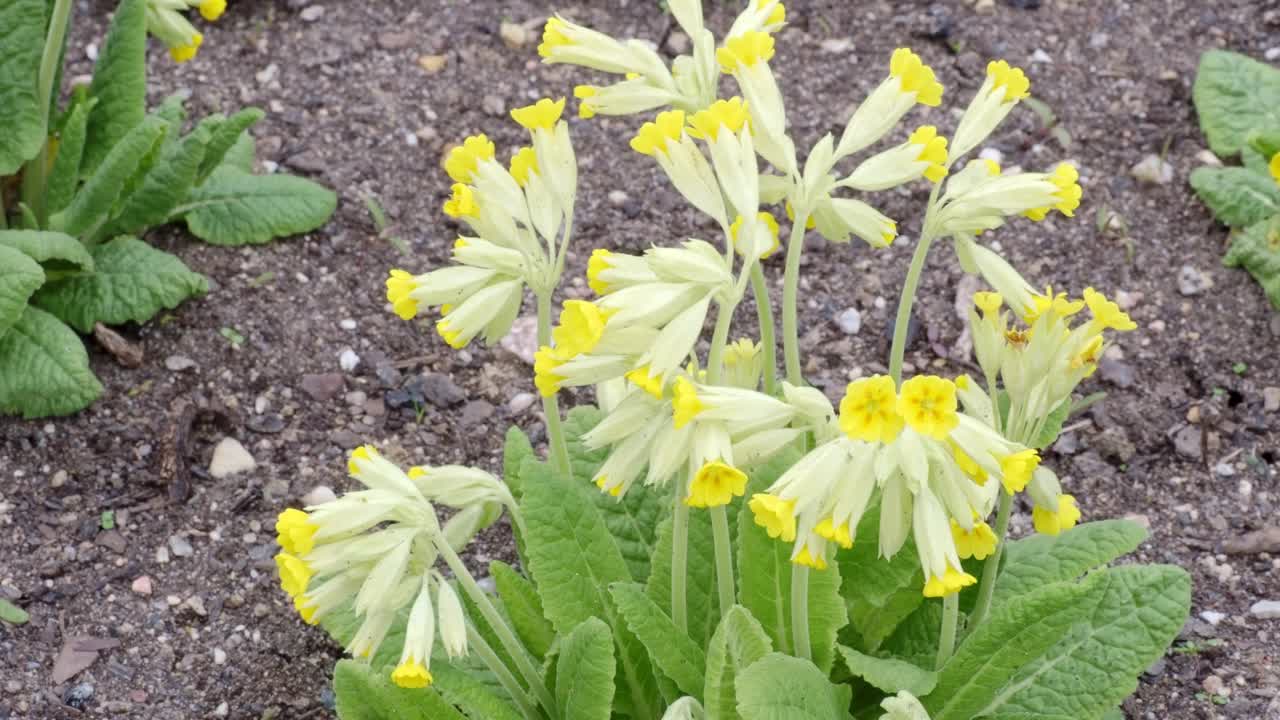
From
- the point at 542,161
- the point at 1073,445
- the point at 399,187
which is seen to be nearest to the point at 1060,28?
the point at 1073,445

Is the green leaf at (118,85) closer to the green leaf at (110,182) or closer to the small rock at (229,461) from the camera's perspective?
the green leaf at (110,182)

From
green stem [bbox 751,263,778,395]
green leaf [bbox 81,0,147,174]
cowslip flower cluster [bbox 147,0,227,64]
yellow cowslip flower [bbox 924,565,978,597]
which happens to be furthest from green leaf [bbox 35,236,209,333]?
yellow cowslip flower [bbox 924,565,978,597]

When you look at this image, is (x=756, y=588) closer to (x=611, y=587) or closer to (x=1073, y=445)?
(x=611, y=587)

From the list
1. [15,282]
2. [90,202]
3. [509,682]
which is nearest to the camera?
[509,682]

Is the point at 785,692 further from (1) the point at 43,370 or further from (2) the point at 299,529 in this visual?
(1) the point at 43,370

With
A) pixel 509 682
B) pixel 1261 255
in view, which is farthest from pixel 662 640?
pixel 1261 255

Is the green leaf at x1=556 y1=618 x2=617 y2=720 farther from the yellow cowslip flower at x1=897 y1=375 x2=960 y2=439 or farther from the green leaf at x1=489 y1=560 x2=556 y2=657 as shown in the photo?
the yellow cowslip flower at x1=897 y1=375 x2=960 y2=439

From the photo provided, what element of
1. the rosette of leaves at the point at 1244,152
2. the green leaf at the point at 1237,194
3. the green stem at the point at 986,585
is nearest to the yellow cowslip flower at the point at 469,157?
the green stem at the point at 986,585
